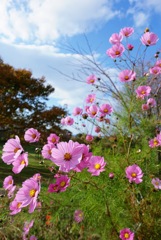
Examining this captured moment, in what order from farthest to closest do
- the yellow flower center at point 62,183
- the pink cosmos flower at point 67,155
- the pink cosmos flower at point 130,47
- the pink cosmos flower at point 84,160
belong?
the pink cosmos flower at point 130,47 → the yellow flower center at point 62,183 → the pink cosmos flower at point 84,160 → the pink cosmos flower at point 67,155

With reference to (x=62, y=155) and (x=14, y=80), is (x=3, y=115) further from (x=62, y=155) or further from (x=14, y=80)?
(x=62, y=155)

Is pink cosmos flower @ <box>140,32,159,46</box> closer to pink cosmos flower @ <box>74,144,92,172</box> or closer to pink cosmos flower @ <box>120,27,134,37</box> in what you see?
pink cosmos flower @ <box>120,27,134,37</box>

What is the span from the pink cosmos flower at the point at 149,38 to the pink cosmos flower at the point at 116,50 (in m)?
0.18

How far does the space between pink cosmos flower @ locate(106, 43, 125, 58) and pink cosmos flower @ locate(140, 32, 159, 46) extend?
0.18 m

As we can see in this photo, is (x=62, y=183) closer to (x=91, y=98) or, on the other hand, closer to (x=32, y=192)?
(x=32, y=192)

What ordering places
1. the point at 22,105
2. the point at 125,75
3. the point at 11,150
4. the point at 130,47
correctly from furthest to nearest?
the point at 22,105, the point at 130,47, the point at 125,75, the point at 11,150

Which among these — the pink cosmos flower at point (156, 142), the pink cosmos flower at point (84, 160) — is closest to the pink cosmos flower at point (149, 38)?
the pink cosmos flower at point (156, 142)

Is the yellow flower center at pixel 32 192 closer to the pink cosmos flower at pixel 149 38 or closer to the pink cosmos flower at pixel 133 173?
the pink cosmos flower at pixel 133 173

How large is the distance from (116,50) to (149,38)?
256 mm

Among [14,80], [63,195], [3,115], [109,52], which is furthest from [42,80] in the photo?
[109,52]

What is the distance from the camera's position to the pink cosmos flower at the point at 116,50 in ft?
8.19

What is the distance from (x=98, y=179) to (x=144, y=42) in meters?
1.48

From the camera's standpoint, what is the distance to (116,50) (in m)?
2.51

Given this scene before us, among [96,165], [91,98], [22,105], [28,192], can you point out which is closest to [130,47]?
[91,98]
